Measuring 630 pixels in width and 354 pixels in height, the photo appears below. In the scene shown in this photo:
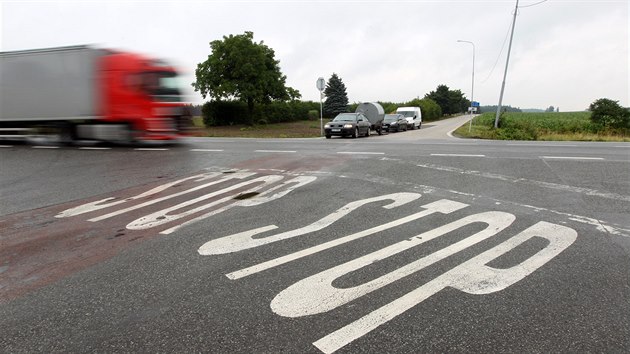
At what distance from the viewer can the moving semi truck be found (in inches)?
475

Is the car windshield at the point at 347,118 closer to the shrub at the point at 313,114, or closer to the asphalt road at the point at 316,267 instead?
the asphalt road at the point at 316,267

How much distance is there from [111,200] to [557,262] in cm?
609

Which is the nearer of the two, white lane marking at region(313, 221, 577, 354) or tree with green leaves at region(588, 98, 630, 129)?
white lane marking at region(313, 221, 577, 354)

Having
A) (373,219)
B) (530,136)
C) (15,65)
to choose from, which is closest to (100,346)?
(373,219)

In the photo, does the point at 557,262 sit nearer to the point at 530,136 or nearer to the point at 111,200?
the point at 111,200

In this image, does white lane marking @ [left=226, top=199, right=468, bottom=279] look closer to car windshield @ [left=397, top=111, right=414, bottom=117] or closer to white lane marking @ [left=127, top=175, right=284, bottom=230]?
white lane marking @ [left=127, top=175, right=284, bottom=230]

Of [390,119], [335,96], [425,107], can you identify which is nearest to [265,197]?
[390,119]

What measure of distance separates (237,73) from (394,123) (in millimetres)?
17229

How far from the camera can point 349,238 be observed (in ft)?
13.6

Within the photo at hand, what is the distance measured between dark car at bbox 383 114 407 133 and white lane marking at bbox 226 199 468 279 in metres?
29.0

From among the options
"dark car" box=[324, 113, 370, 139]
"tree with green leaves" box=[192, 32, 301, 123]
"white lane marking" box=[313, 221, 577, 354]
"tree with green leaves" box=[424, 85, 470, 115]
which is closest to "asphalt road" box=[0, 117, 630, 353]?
"white lane marking" box=[313, 221, 577, 354]

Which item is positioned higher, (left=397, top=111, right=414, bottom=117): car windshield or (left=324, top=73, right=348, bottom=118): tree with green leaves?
(left=324, top=73, right=348, bottom=118): tree with green leaves

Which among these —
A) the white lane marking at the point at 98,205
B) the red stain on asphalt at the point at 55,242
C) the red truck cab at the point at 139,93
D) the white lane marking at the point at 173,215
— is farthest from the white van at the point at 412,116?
the red stain on asphalt at the point at 55,242

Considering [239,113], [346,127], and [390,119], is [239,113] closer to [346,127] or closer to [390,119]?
[390,119]
